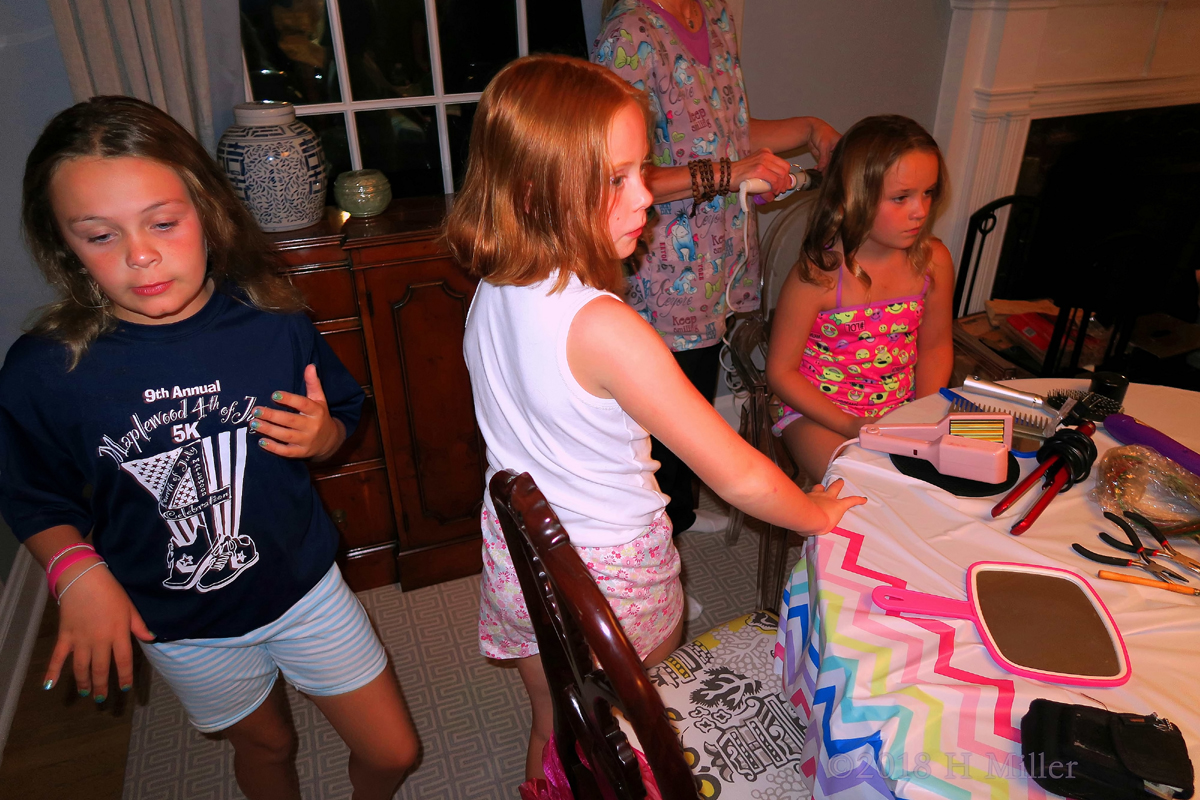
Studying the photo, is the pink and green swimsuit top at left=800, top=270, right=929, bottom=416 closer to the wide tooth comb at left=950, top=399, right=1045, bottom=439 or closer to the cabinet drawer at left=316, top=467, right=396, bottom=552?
the wide tooth comb at left=950, top=399, right=1045, bottom=439

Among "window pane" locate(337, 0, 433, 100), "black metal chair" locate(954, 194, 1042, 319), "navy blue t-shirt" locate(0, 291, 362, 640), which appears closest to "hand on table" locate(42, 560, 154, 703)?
"navy blue t-shirt" locate(0, 291, 362, 640)

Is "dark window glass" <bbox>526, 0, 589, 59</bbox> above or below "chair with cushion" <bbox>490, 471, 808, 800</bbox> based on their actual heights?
above

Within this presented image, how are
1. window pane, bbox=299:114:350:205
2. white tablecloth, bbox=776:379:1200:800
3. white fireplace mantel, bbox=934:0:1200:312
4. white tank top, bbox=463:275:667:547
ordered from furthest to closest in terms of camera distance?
white fireplace mantel, bbox=934:0:1200:312 → window pane, bbox=299:114:350:205 → white tank top, bbox=463:275:667:547 → white tablecloth, bbox=776:379:1200:800

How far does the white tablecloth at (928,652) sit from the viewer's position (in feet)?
2.50

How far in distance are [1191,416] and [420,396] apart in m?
1.62

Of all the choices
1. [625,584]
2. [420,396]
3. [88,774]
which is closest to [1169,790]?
[625,584]

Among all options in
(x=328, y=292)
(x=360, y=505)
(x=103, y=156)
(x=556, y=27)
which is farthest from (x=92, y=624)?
(x=556, y=27)

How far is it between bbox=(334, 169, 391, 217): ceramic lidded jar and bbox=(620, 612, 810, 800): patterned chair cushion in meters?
1.30

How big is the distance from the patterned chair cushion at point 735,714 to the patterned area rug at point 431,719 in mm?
700

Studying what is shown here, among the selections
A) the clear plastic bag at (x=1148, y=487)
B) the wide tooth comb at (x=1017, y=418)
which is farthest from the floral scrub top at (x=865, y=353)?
the clear plastic bag at (x=1148, y=487)

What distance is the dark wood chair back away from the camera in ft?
A: 2.00

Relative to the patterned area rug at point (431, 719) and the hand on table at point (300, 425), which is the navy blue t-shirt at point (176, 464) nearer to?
the hand on table at point (300, 425)

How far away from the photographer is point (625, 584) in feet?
3.44

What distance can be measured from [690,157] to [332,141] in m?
1.03
